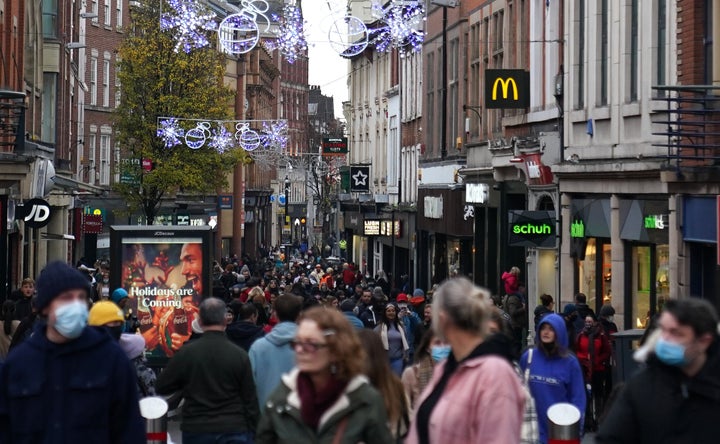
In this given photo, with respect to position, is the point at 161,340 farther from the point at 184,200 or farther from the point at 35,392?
the point at 184,200

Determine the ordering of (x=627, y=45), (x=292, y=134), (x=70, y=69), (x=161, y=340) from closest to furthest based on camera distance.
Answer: (x=161, y=340), (x=627, y=45), (x=70, y=69), (x=292, y=134)

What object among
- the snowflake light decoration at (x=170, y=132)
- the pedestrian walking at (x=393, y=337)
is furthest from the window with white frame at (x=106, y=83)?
the pedestrian walking at (x=393, y=337)

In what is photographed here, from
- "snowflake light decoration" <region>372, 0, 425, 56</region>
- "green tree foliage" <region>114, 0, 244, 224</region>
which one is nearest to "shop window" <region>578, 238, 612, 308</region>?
"snowflake light decoration" <region>372, 0, 425, 56</region>

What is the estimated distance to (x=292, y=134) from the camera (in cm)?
14462

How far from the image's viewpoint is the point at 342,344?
274 inches

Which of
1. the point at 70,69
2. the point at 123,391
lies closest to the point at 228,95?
the point at 70,69

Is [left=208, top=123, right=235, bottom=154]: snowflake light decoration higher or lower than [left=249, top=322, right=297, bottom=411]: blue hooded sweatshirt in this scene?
higher

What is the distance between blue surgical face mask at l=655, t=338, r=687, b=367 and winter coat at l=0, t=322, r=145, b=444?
261 cm

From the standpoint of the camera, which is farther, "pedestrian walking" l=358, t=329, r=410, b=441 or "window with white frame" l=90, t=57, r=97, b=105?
"window with white frame" l=90, t=57, r=97, b=105

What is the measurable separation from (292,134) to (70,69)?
91.7m

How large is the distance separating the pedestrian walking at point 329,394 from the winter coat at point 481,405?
34cm

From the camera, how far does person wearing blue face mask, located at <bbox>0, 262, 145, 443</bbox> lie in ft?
23.9

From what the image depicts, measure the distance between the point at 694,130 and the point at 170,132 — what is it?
34961mm

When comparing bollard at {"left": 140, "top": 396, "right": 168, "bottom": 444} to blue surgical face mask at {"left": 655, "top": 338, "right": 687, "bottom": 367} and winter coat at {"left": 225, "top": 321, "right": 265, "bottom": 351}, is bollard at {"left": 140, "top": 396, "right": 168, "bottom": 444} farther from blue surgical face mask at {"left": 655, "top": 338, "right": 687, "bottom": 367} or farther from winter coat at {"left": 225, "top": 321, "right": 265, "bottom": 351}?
blue surgical face mask at {"left": 655, "top": 338, "right": 687, "bottom": 367}
